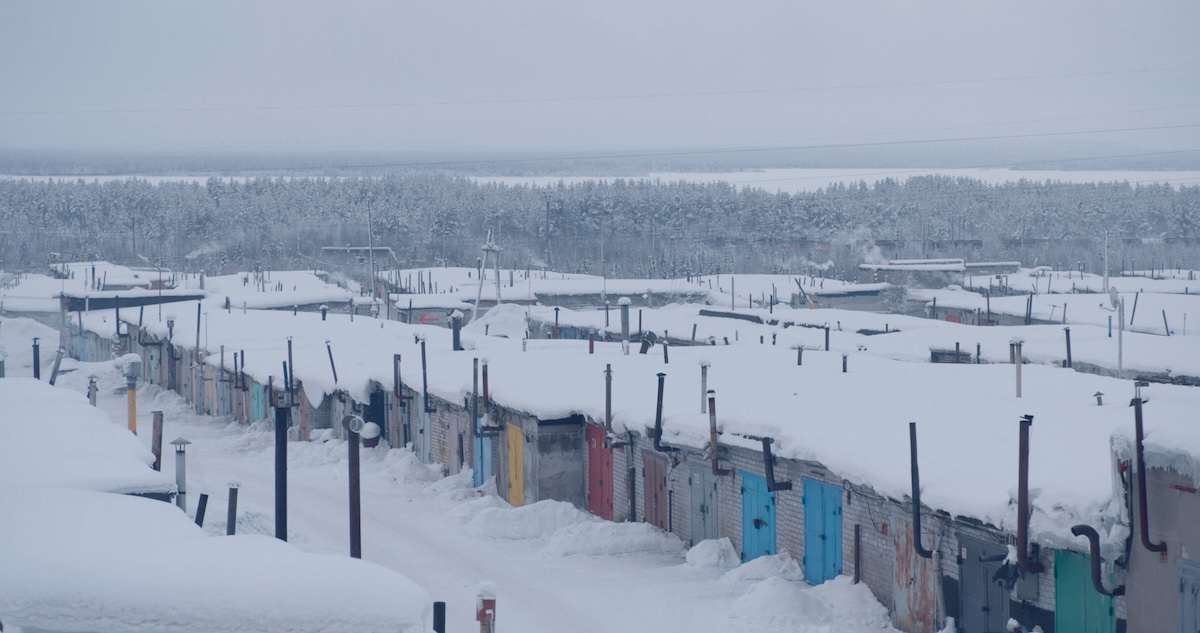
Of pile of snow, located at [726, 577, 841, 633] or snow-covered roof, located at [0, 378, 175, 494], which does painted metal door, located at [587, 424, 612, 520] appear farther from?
snow-covered roof, located at [0, 378, 175, 494]

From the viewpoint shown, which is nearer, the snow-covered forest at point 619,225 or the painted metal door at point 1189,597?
the painted metal door at point 1189,597

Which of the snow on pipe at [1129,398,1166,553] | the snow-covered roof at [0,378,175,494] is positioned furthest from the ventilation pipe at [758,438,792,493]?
the snow-covered roof at [0,378,175,494]

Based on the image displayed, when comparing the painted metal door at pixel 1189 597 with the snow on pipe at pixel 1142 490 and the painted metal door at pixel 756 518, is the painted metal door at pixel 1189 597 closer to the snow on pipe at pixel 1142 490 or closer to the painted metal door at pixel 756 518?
the snow on pipe at pixel 1142 490

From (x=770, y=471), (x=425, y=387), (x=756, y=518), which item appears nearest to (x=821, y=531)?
(x=770, y=471)

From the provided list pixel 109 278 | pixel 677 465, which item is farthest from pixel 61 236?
pixel 677 465

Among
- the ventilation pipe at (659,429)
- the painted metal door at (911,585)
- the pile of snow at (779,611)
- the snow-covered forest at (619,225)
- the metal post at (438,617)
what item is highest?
the snow-covered forest at (619,225)

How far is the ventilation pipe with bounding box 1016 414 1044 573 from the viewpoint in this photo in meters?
10.4

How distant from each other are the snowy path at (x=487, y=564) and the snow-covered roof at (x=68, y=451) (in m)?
1.84

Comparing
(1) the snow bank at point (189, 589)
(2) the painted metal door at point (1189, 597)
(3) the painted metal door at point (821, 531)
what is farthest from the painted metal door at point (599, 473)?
(2) the painted metal door at point (1189, 597)

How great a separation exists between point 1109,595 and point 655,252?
87.0 meters

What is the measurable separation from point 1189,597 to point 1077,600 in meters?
1.21

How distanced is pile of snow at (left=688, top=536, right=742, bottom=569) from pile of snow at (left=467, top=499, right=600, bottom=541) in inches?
97.5

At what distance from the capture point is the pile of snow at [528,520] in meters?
18.0

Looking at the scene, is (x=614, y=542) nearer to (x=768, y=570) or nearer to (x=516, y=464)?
(x=768, y=570)
